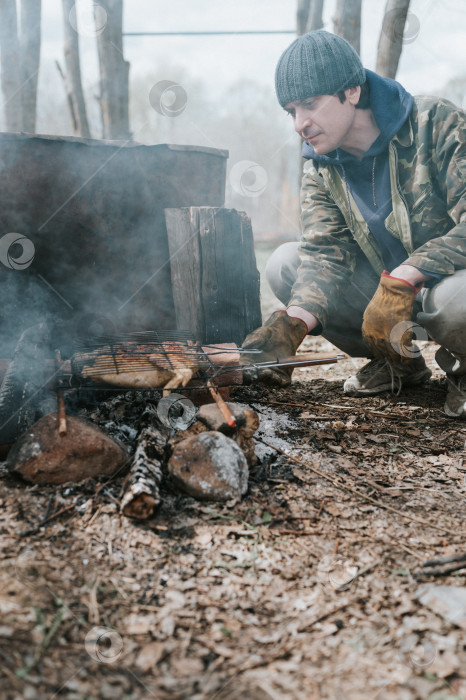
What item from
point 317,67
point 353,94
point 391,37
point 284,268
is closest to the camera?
point 317,67

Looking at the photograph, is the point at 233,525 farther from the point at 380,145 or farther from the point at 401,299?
the point at 380,145

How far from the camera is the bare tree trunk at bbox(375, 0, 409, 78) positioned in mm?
4543

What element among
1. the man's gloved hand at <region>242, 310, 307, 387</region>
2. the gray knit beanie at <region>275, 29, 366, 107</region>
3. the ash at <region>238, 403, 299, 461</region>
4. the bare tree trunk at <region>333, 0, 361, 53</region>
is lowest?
the ash at <region>238, 403, 299, 461</region>

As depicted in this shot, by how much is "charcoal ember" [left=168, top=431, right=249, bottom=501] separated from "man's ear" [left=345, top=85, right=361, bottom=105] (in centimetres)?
187

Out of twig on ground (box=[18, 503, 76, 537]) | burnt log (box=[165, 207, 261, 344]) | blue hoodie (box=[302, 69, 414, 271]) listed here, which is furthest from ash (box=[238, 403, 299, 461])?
blue hoodie (box=[302, 69, 414, 271])

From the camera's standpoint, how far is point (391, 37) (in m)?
4.67

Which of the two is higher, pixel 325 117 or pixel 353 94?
pixel 353 94

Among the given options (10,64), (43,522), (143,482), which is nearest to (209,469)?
(143,482)

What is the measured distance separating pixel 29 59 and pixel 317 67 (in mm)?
5958

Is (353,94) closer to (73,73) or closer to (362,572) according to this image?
(362,572)

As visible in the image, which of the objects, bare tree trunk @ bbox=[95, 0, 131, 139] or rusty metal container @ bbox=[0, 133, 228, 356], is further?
bare tree trunk @ bbox=[95, 0, 131, 139]

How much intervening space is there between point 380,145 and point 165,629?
249cm

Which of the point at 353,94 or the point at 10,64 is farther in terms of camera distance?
the point at 10,64

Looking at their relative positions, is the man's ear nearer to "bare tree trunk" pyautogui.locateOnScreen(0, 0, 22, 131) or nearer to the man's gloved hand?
the man's gloved hand
